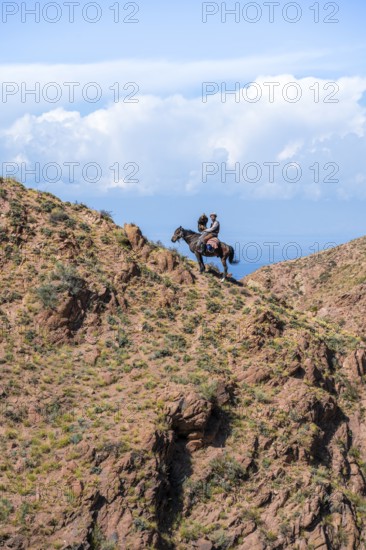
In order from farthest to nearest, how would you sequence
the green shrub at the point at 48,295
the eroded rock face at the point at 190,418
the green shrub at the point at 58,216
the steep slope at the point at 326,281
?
1. the steep slope at the point at 326,281
2. the green shrub at the point at 58,216
3. the green shrub at the point at 48,295
4. the eroded rock face at the point at 190,418

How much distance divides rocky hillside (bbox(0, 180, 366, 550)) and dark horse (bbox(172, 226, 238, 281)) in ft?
3.07

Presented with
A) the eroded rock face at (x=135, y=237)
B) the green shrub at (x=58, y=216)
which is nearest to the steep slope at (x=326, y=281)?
the eroded rock face at (x=135, y=237)

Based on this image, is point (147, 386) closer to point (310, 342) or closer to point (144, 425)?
point (144, 425)

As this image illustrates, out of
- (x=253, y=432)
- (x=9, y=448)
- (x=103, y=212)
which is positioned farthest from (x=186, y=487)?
(x=103, y=212)

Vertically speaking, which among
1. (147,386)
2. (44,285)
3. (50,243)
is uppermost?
(50,243)

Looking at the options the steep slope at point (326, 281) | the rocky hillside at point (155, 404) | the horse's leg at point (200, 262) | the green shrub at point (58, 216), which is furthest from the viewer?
the steep slope at point (326, 281)

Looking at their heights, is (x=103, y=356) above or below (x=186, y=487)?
above

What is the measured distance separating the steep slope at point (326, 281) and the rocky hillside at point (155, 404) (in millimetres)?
20337

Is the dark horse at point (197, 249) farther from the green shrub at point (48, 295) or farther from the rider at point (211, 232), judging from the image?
the green shrub at point (48, 295)

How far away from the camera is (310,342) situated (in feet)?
110

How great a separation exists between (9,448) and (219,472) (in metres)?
7.56

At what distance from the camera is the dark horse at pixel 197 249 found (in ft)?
120

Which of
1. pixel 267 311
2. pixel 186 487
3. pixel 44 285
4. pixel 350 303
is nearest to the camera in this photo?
pixel 186 487

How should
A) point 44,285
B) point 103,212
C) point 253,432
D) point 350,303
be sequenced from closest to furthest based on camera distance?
point 253,432, point 44,285, point 103,212, point 350,303
